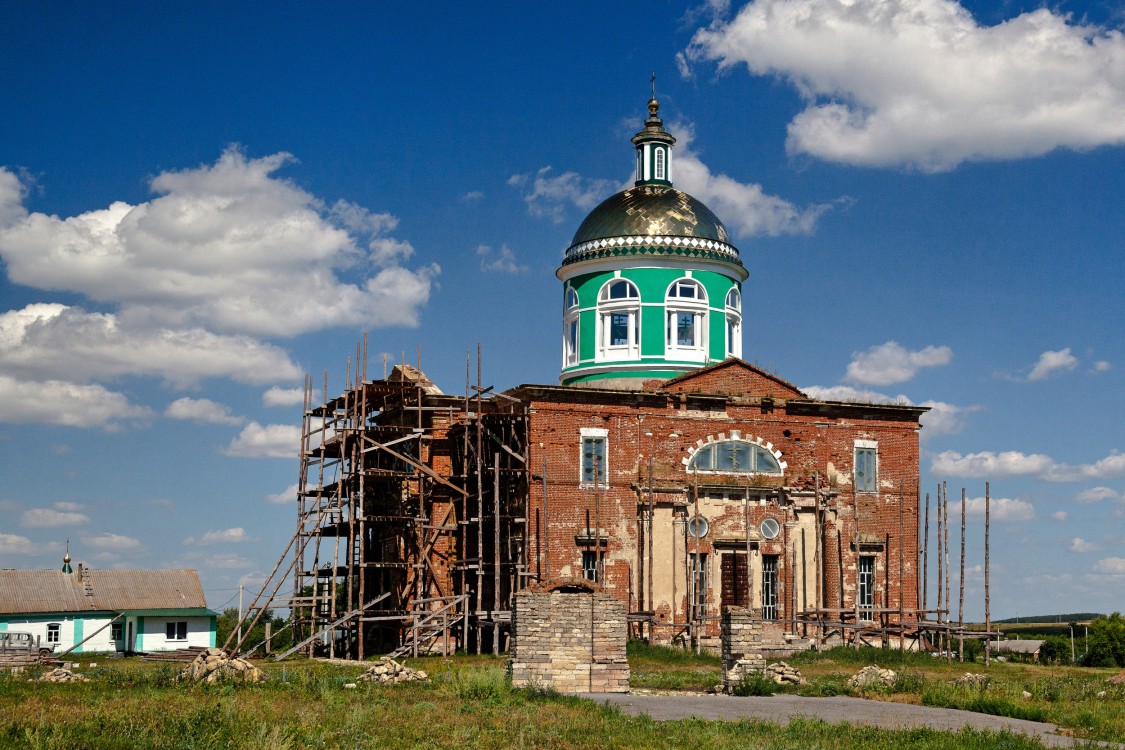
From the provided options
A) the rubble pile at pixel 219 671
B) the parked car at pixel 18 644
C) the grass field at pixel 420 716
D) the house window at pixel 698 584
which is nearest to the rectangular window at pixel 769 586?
the house window at pixel 698 584

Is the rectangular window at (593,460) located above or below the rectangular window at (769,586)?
above

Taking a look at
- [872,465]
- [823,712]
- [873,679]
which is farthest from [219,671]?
[872,465]

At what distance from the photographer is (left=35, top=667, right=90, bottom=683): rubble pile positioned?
81.8ft

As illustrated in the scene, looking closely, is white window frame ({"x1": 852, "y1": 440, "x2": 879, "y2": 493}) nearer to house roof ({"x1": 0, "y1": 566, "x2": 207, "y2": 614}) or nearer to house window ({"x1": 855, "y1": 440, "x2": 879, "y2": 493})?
house window ({"x1": 855, "y1": 440, "x2": 879, "y2": 493})

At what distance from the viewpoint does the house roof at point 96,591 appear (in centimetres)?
4431

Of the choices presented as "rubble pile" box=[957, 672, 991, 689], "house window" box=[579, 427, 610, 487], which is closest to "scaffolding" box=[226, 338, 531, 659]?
"house window" box=[579, 427, 610, 487]

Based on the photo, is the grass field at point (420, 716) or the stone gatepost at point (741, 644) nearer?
the grass field at point (420, 716)

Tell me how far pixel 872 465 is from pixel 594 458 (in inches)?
332

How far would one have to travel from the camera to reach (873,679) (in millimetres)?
25891

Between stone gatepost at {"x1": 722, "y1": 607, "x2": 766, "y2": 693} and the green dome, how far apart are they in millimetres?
15604

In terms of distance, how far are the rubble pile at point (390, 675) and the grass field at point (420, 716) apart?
0.44m

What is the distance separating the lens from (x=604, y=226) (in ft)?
131

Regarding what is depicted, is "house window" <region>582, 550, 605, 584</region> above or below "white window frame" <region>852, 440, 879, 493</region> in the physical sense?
below

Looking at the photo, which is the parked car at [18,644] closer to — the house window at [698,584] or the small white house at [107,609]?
the small white house at [107,609]
